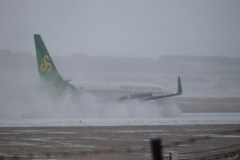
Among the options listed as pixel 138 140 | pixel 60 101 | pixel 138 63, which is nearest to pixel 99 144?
pixel 138 140

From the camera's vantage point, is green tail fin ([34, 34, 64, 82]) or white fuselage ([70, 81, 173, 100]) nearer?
green tail fin ([34, 34, 64, 82])

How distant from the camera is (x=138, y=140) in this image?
2223 cm

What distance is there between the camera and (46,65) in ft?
130

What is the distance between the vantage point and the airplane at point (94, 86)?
129 ft

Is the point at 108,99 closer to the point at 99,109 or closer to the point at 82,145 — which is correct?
the point at 99,109

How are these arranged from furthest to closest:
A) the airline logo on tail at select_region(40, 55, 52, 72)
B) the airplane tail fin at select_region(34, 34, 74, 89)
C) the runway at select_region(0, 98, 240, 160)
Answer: the airline logo on tail at select_region(40, 55, 52, 72) → the airplane tail fin at select_region(34, 34, 74, 89) → the runway at select_region(0, 98, 240, 160)

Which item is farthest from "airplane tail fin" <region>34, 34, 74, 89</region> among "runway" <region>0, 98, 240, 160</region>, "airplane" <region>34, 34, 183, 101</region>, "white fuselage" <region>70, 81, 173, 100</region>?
"runway" <region>0, 98, 240, 160</region>

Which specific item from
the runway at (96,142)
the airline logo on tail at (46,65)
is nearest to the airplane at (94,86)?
the airline logo on tail at (46,65)

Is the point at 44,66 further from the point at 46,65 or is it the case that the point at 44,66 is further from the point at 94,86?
the point at 94,86

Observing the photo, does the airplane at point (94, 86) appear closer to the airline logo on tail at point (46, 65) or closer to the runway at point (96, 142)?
the airline logo on tail at point (46, 65)

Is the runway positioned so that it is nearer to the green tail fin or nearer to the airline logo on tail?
the green tail fin

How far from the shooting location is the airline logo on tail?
3938 centimetres

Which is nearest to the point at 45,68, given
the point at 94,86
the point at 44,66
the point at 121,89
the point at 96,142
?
the point at 44,66

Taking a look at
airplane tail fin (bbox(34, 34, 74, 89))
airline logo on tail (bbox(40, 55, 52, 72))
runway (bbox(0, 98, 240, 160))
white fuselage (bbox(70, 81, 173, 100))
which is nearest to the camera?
runway (bbox(0, 98, 240, 160))
